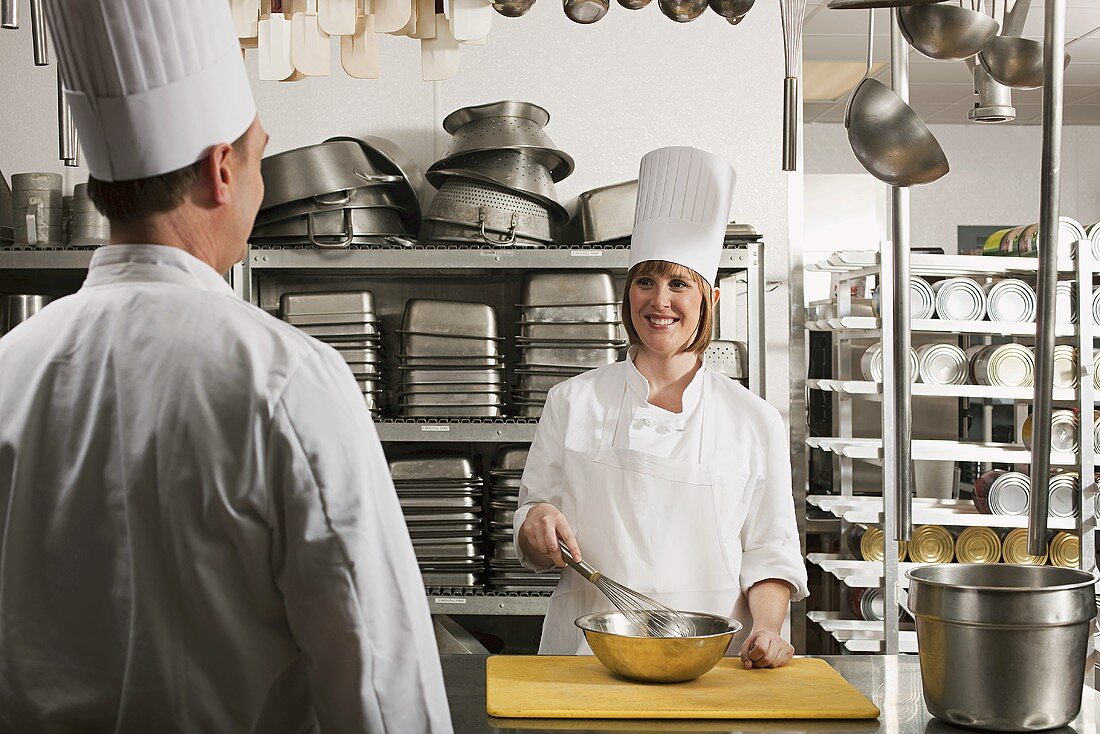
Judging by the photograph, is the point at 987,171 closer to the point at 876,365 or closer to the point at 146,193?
the point at 876,365

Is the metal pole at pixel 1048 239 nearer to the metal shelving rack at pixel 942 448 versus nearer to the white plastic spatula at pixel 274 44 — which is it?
the white plastic spatula at pixel 274 44

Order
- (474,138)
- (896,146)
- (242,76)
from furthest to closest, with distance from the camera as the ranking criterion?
(474,138) < (896,146) < (242,76)

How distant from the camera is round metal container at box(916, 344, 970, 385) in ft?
11.7

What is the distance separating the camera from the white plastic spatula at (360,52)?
7.05 feet

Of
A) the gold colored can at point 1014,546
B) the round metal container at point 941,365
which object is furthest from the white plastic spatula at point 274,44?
the gold colored can at point 1014,546

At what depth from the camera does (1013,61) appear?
1.37 meters

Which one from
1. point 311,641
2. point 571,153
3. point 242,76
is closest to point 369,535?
point 311,641

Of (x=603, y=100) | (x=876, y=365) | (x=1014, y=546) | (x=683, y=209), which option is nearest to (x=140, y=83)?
(x=683, y=209)

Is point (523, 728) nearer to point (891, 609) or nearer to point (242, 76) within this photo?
point (242, 76)

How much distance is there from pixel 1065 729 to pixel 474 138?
215 centimetres

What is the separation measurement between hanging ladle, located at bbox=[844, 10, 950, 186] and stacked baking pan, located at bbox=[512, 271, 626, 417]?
5.21 feet

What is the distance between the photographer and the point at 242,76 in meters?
0.98

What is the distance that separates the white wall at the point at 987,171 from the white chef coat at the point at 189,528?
646cm

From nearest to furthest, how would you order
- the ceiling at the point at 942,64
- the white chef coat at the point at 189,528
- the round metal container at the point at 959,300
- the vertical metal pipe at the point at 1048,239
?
the white chef coat at the point at 189,528, the vertical metal pipe at the point at 1048,239, the round metal container at the point at 959,300, the ceiling at the point at 942,64
